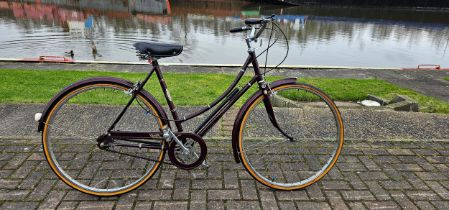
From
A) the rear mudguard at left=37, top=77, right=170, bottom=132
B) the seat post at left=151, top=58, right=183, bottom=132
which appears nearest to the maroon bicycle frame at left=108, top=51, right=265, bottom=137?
the seat post at left=151, top=58, right=183, bottom=132

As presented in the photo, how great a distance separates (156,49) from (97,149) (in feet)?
5.12

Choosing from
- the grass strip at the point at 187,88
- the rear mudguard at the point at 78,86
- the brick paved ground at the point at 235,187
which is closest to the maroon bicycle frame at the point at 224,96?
the rear mudguard at the point at 78,86

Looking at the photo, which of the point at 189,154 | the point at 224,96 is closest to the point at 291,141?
the point at 224,96

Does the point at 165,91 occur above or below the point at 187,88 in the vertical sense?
above

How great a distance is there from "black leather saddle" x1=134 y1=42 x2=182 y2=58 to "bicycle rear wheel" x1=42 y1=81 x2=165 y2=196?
0.33 m

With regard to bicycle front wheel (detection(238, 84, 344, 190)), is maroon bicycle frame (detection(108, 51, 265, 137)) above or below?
above

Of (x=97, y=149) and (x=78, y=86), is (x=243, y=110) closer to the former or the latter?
(x=78, y=86)

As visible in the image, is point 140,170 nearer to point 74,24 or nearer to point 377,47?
point 74,24

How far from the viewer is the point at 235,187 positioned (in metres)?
2.79

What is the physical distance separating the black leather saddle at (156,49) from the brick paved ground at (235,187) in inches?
47.2

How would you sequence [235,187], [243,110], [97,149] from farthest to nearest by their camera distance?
[97,149] < [235,187] < [243,110]

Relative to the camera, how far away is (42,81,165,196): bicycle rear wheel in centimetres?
252

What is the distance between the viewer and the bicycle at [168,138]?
2482mm

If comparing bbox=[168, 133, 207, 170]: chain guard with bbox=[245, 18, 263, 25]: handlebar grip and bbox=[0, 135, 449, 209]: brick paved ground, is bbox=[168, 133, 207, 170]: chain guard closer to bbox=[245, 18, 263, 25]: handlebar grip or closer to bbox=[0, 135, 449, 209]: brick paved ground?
bbox=[0, 135, 449, 209]: brick paved ground
